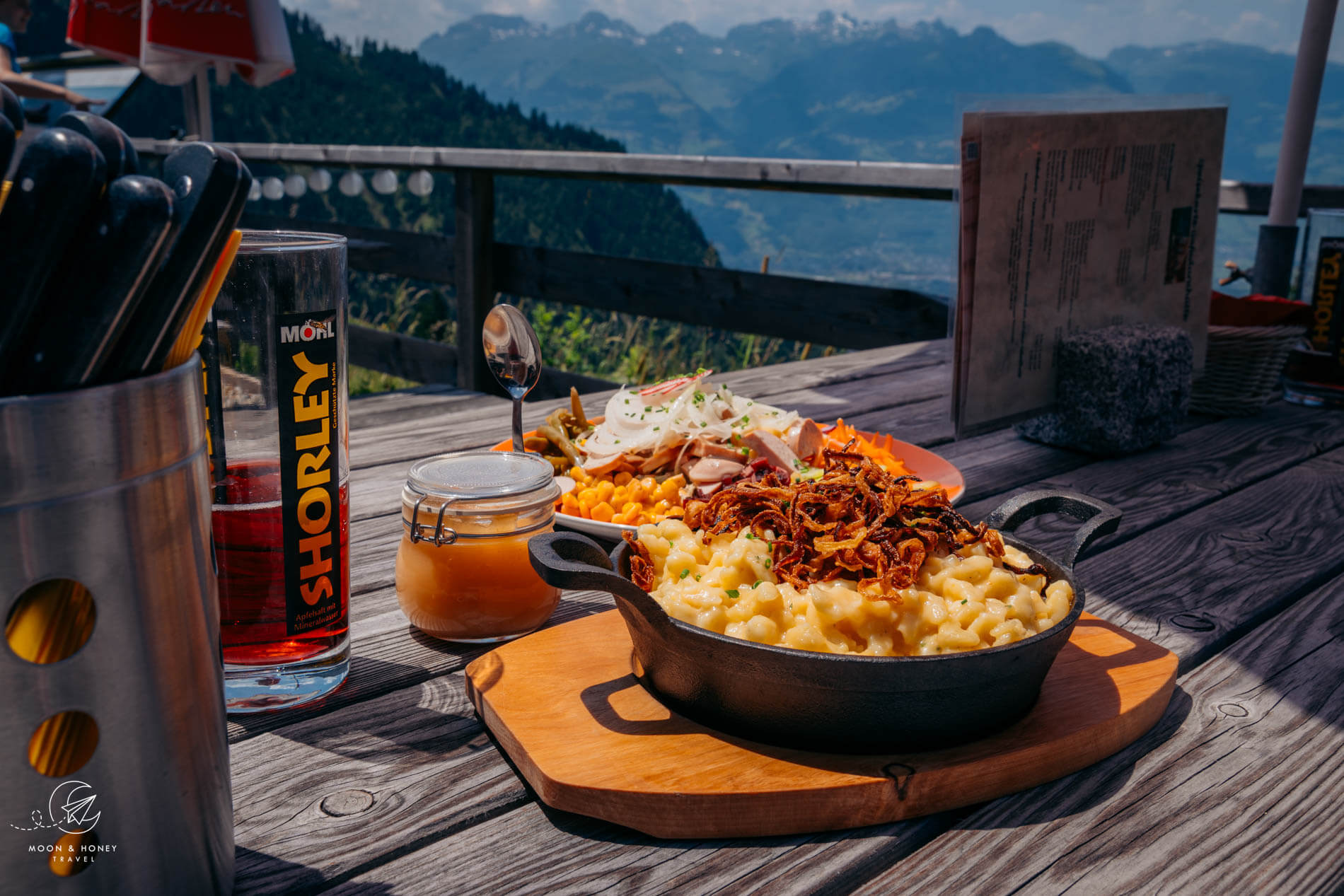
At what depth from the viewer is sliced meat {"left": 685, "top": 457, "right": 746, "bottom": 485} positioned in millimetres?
1220

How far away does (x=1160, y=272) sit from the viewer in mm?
1829

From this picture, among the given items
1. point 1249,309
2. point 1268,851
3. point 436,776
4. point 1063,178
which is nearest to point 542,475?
point 436,776

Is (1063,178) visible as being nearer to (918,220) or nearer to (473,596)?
(473,596)

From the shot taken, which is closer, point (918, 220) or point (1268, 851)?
point (1268, 851)

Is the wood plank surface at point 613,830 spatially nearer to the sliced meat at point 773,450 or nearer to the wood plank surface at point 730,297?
the sliced meat at point 773,450

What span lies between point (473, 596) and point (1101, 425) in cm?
121

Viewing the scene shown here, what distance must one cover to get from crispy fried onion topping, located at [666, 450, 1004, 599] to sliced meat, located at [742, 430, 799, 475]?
0.88 ft

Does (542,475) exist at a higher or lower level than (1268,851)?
higher

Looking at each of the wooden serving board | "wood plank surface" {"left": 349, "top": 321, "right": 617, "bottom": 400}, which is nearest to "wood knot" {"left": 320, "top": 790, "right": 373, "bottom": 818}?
the wooden serving board

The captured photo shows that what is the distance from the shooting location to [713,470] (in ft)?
4.03

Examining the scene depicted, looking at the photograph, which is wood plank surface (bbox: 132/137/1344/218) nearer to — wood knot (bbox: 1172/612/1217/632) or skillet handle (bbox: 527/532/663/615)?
wood knot (bbox: 1172/612/1217/632)

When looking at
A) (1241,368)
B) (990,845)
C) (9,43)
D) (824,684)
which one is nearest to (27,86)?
(9,43)

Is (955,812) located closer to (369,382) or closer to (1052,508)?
(1052,508)

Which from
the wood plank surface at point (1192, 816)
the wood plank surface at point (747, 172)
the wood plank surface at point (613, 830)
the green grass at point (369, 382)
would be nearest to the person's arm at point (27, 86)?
the wood plank surface at point (747, 172)
